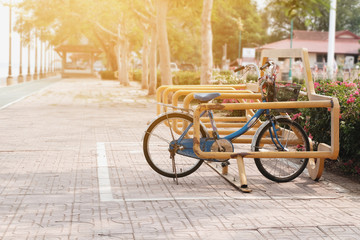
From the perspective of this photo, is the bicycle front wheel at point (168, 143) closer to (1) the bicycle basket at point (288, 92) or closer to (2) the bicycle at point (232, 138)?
(2) the bicycle at point (232, 138)

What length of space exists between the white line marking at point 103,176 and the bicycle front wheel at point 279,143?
1.79m

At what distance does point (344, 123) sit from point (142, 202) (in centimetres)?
285

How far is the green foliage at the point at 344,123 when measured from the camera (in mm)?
7340

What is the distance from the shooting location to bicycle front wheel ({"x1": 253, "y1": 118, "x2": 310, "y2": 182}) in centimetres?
726

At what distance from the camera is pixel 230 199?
6.35 m

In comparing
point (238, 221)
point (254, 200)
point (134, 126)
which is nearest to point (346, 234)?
point (238, 221)

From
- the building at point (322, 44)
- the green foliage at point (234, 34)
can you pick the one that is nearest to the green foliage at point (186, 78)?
the building at point (322, 44)

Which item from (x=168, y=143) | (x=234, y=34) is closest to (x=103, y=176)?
(x=168, y=143)

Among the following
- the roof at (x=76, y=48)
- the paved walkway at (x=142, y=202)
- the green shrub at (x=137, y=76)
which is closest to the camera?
the paved walkway at (x=142, y=202)

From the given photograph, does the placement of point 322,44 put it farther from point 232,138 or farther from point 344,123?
point 232,138

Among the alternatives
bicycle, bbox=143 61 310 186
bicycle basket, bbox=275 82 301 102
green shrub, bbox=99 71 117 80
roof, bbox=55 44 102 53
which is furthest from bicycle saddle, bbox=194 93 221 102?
roof, bbox=55 44 102 53

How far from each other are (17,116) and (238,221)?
1179cm

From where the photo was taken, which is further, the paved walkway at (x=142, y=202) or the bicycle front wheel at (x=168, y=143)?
the bicycle front wheel at (x=168, y=143)

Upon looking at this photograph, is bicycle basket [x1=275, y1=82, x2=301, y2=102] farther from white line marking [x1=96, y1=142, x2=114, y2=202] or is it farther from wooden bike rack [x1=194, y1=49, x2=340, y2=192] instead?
white line marking [x1=96, y1=142, x2=114, y2=202]
